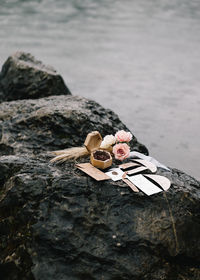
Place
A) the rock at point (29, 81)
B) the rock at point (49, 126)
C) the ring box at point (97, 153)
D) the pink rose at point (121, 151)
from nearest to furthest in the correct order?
the ring box at point (97, 153)
the pink rose at point (121, 151)
the rock at point (49, 126)
the rock at point (29, 81)

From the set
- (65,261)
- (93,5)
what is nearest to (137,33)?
(93,5)

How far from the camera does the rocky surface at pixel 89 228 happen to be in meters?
1.94

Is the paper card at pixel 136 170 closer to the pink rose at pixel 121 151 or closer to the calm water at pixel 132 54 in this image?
the pink rose at pixel 121 151

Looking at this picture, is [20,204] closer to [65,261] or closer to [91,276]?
[65,261]

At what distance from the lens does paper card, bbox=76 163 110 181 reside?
2.15m

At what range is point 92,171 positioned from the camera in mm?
2211

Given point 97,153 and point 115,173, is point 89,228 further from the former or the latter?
point 97,153

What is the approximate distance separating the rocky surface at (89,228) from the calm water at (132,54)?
80.4 inches

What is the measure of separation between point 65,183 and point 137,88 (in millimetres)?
4107

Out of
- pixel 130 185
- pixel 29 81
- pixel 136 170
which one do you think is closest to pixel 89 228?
pixel 130 185

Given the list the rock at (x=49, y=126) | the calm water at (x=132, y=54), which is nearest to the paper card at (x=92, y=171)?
the rock at (x=49, y=126)

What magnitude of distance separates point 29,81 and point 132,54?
3617 mm

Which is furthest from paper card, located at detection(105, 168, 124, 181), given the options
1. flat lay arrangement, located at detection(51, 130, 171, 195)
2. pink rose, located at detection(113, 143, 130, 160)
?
pink rose, located at detection(113, 143, 130, 160)

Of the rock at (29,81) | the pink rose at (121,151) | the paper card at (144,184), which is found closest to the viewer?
the paper card at (144,184)
